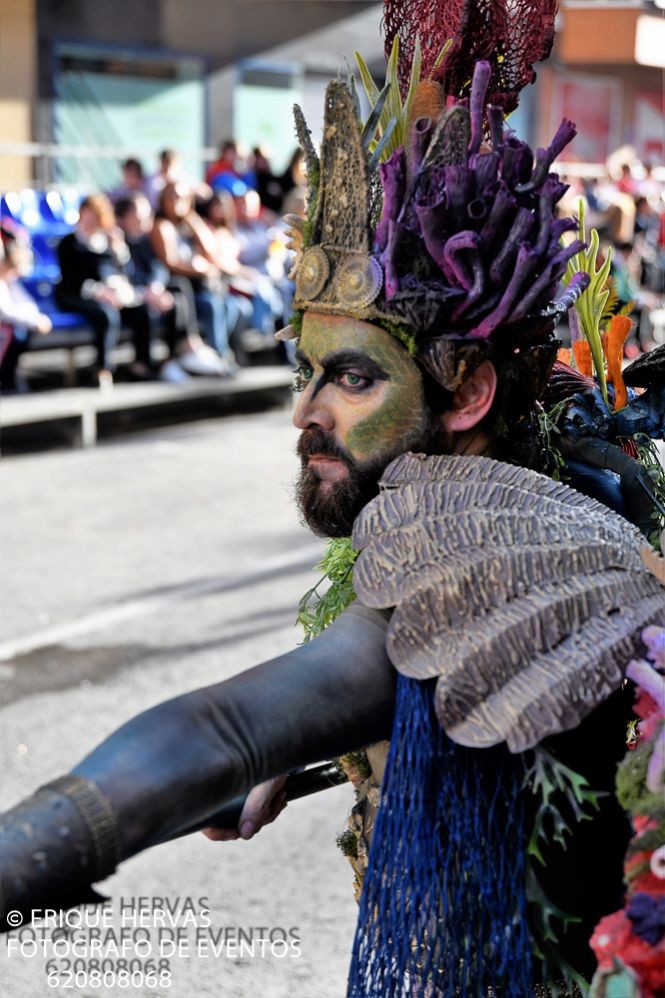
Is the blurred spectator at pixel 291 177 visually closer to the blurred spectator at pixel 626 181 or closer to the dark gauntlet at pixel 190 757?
the blurred spectator at pixel 626 181

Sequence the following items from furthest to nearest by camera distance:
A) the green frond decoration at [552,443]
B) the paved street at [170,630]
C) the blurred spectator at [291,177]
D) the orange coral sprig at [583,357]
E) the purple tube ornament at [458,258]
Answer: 1. the blurred spectator at [291,177]
2. the paved street at [170,630]
3. the orange coral sprig at [583,357]
4. the green frond decoration at [552,443]
5. the purple tube ornament at [458,258]

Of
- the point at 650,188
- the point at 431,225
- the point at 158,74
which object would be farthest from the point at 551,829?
the point at 650,188

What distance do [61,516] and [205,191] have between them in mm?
6105

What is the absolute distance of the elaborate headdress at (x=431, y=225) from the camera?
2.00 m

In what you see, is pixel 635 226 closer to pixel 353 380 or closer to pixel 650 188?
pixel 650 188

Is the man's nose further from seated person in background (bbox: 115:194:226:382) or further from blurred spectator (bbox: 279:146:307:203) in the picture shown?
blurred spectator (bbox: 279:146:307:203)

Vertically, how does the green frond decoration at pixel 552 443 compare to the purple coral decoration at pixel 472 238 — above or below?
below

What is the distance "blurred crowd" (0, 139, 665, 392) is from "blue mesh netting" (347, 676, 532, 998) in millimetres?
8699

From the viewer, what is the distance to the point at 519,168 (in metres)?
2.06

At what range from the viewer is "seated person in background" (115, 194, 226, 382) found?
12070mm

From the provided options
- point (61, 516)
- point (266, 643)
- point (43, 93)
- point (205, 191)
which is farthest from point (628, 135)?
point (266, 643)

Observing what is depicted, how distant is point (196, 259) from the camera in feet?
41.2

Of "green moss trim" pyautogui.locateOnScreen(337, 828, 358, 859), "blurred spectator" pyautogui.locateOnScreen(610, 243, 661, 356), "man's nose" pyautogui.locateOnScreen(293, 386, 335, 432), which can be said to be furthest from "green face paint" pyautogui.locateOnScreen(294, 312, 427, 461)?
A: "blurred spectator" pyautogui.locateOnScreen(610, 243, 661, 356)

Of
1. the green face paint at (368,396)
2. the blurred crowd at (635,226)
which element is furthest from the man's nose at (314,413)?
the blurred crowd at (635,226)
